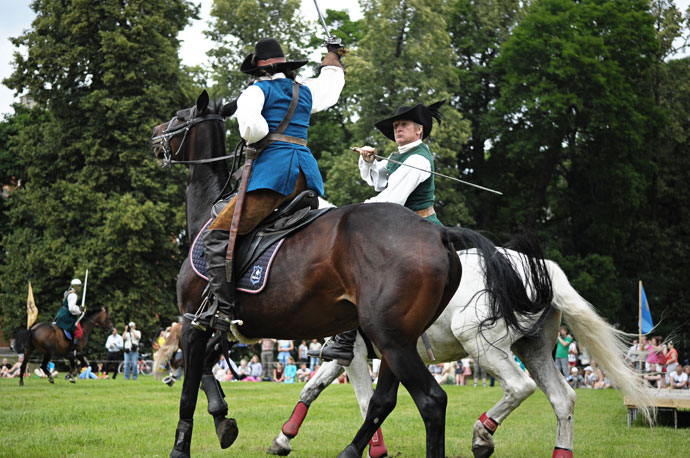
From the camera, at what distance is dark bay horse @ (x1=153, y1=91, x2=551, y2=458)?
484 cm

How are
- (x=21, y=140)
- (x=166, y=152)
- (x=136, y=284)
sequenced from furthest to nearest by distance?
(x=21, y=140) → (x=136, y=284) → (x=166, y=152)

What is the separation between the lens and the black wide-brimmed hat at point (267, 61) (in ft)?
19.3

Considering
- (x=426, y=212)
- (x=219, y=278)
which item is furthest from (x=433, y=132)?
(x=219, y=278)

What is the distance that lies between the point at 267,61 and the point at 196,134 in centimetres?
129

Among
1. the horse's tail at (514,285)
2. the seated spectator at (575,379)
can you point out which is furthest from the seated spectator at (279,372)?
the horse's tail at (514,285)

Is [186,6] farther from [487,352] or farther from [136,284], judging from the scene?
[487,352]

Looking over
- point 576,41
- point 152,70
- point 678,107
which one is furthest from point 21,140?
point 678,107

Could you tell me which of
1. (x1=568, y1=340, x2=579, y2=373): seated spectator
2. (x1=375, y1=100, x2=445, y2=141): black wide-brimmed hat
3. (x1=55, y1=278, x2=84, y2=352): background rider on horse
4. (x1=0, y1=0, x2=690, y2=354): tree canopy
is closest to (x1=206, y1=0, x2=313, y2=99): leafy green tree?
(x1=0, y1=0, x2=690, y2=354): tree canopy

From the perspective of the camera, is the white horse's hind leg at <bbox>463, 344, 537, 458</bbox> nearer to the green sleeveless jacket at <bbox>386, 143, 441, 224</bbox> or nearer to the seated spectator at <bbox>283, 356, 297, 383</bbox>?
the green sleeveless jacket at <bbox>386, 143, 441, 224</bbox>

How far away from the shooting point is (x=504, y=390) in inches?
283

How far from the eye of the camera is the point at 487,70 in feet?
116

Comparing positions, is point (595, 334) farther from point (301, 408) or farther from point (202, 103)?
point (202, 103)

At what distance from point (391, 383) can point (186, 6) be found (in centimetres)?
3436

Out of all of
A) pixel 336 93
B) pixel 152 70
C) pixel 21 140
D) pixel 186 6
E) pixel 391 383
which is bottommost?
pixel 391 383
